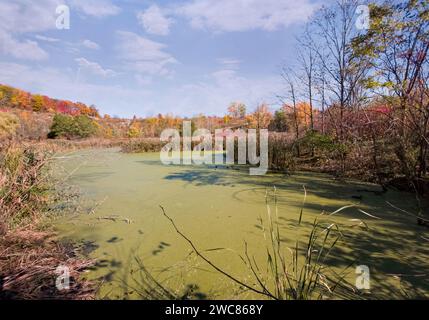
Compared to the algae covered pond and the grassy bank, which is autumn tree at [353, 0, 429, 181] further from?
the grassy bank

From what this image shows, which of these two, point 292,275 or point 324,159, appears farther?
point 324,159

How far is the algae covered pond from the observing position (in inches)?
59.2

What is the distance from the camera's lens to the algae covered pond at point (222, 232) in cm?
150

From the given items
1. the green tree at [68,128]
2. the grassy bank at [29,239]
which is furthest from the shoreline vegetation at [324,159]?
the green tree at [68,128]

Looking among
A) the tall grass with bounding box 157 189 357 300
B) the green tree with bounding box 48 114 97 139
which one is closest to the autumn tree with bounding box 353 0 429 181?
the tall grass with bounding box 157 189 357 300

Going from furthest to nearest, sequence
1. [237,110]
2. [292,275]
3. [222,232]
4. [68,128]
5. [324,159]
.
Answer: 1. [237,110]
2. [68,128]
3. [324,159]
4. [222,232]
5. [292,275]

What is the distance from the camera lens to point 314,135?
5.50 m

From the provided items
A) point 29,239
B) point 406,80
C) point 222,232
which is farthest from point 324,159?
point 29,239

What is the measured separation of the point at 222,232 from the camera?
7.41ft

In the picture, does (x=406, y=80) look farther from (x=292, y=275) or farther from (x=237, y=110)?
(x=237, y=110)

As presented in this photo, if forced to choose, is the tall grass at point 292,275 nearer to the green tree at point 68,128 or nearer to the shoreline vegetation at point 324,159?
the shoreline vegetation at point 324,159

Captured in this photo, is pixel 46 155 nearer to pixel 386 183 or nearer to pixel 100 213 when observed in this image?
pixel 100 213

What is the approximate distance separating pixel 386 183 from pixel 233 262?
135 inches
